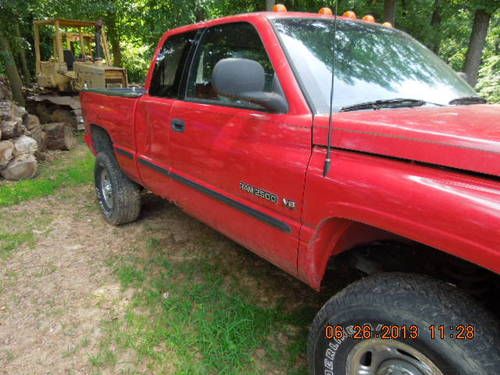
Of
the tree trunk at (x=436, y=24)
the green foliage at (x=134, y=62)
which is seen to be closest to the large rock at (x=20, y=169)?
the tree trunk at (x=436, y=24)

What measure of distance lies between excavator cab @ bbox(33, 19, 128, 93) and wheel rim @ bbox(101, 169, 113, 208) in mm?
6523

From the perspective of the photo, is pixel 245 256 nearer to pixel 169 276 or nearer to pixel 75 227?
pixel 169 276

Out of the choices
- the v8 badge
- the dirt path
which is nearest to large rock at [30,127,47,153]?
A: the dirt path

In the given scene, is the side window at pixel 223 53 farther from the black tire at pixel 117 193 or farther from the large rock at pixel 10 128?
the large rock at pixel 10 128

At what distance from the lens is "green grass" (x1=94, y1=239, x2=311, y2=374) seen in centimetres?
239

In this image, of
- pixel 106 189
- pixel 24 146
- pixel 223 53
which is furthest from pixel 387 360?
pixel 24 146

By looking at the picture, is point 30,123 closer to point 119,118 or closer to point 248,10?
point 119,118

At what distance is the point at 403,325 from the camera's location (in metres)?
1.52

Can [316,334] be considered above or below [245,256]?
above

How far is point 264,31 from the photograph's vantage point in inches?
90.7

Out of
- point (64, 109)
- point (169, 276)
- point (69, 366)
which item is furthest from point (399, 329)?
point (64, 109)

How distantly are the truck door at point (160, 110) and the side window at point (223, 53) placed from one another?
18 centimetres

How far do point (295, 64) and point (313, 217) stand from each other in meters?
0.84

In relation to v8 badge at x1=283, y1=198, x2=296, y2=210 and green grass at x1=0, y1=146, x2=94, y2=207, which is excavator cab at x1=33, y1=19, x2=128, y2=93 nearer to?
green grass at x1=0, y1=146, x2=94, y2=207
